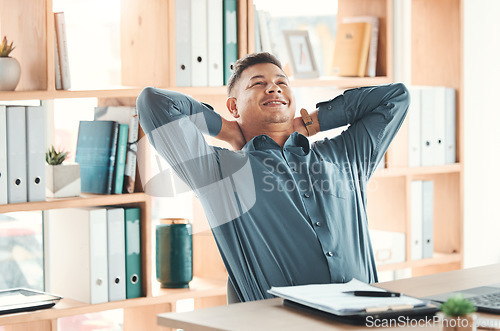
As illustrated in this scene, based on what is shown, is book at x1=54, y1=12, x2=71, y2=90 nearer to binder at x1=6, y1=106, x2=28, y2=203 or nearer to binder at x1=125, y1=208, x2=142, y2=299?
binder at x1=6, y1=106, x2=28, y2=203

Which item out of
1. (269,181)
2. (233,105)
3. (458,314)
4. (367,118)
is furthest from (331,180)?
(458,314)

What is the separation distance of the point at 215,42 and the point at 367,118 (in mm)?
659

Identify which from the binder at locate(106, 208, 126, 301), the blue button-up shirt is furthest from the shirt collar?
the binder at locate(106, 208, 126, 301)

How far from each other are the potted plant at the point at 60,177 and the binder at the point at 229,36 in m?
0.65

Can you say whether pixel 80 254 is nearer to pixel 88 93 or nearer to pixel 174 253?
pixel 174 253

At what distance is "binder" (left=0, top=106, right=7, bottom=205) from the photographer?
2.27 m

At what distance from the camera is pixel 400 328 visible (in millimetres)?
1297

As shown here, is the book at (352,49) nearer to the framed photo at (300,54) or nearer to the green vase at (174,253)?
the framed photo at (300,54)

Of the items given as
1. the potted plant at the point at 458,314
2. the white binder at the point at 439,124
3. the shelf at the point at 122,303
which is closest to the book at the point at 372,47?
the white binder at the point at 439,124

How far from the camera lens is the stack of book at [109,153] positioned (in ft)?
8.23

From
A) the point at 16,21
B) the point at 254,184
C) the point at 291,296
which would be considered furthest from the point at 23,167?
the point at 291,296

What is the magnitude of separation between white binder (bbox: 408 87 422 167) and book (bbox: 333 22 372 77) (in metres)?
0.27

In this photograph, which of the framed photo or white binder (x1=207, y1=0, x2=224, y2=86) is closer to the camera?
white binder (x1=207, y1=0, x2=224, y2=86)

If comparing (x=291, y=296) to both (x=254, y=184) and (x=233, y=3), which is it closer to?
(x=254, y=184)
